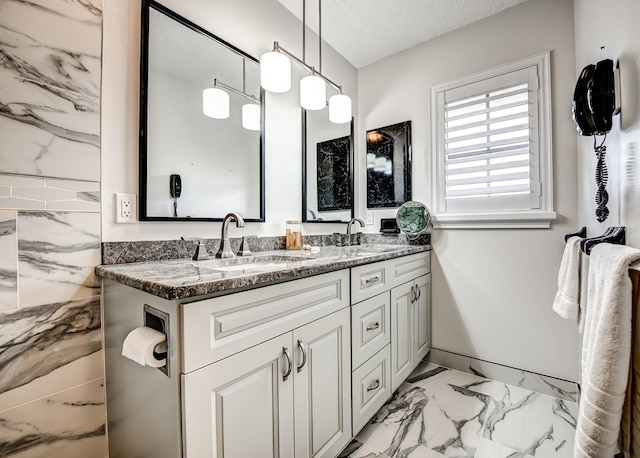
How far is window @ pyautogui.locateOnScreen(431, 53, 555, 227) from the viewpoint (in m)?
1.80

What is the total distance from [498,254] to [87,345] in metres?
2.27

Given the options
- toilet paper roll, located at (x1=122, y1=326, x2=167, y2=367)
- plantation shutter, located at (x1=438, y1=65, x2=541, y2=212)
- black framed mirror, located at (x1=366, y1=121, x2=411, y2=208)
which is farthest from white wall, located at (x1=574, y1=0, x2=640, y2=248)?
toilet paper roll, located at (x1=122, y1=326, x2=167, y2=367)

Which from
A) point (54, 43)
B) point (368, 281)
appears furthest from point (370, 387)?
point (54, 43)

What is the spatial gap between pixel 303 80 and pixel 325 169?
0.69m

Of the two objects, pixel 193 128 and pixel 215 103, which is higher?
pixel 215 103

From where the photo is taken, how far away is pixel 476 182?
2.00 m

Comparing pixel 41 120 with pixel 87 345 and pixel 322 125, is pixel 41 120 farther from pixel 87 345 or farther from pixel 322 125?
pixel 322 125

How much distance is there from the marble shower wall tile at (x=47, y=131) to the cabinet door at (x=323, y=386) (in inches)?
40.7

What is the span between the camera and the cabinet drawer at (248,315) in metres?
0.75

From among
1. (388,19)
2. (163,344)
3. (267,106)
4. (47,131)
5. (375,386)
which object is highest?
(388,19)

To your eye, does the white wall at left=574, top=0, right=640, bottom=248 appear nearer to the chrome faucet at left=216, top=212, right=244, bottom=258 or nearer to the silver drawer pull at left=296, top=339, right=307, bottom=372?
the silver drawer pull at left=296, top=339, right=307, bottom=372

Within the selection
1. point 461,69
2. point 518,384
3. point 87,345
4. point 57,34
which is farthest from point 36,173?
point 518,384

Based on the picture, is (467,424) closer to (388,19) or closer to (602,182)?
(602,182)

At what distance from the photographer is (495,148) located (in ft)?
6.33
